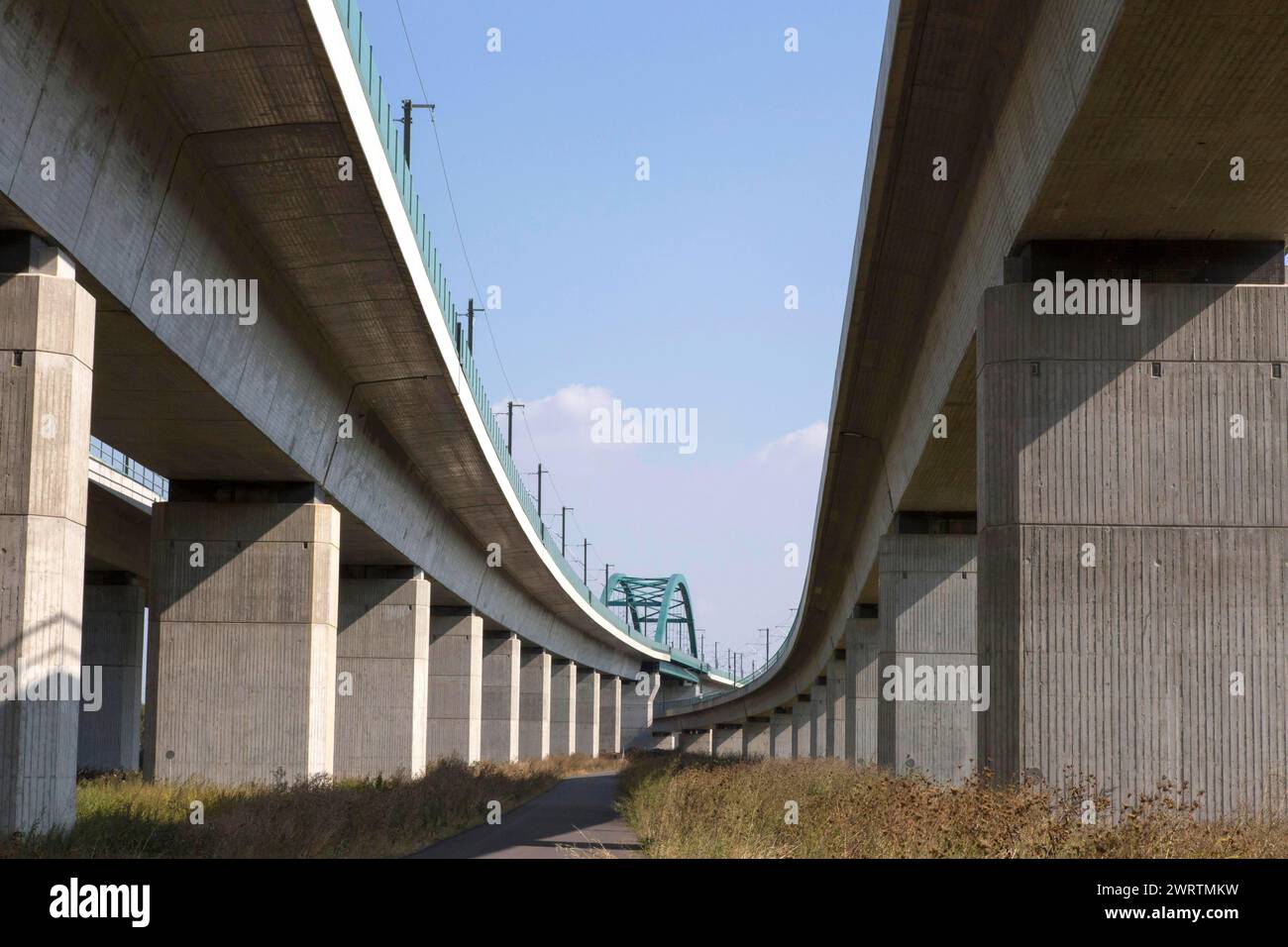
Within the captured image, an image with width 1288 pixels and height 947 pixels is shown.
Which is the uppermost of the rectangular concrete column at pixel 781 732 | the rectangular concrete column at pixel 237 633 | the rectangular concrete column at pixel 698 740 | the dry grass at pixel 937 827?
the rectangular concrete column at pixel 237 633

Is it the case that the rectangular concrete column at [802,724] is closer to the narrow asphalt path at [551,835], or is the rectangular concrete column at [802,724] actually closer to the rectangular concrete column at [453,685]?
the rectangular concrete column at [453,685]

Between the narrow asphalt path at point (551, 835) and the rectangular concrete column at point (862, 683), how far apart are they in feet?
34.7

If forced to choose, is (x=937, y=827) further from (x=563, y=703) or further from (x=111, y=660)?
(x=563, y=703)

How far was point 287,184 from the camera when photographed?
18938 mm

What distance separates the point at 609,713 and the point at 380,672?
5350 cm

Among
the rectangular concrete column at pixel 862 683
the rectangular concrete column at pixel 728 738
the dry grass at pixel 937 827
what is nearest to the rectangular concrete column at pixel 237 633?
the dry grass at pixel 937 827

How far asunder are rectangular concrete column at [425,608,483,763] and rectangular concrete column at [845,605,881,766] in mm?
11709

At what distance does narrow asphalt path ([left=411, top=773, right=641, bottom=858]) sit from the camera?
2031cm

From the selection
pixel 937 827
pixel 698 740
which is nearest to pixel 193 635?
pixel 937 827

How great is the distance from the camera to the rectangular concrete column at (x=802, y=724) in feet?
275

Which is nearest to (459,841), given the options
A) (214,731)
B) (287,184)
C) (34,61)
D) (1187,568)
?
(214,731)

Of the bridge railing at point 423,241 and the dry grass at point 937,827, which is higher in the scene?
the bridge railing at point 423,241

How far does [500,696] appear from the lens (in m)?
58.5

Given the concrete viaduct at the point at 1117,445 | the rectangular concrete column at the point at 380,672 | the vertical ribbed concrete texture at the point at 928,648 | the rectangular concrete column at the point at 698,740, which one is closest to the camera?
the concrete viaduct at the point at 1117,445
